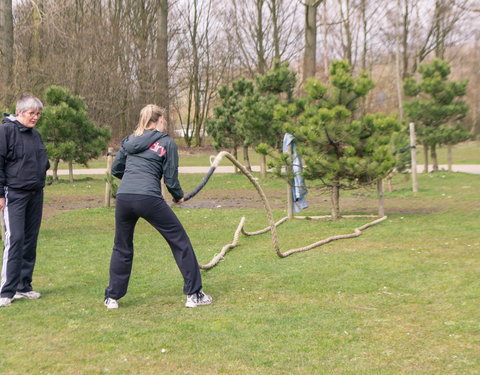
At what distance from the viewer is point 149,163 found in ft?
18.8

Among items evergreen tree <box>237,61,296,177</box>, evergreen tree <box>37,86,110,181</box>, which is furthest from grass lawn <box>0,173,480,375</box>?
evergreen tree <box>37,86,110,181</box>

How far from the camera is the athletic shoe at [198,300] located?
19.3 ft

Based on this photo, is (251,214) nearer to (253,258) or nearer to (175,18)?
(253,258)

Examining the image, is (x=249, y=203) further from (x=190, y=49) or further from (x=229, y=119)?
(x=190, y=49)

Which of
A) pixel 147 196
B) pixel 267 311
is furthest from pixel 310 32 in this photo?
pixel 267 311

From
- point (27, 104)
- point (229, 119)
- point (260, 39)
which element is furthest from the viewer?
point (260, 39)

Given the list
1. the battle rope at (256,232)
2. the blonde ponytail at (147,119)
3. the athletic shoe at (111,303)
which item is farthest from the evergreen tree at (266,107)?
the athletic shoe at (111,303)

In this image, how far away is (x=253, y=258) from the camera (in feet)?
27.5

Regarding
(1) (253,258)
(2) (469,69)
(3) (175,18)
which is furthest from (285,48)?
(1) (253,258)

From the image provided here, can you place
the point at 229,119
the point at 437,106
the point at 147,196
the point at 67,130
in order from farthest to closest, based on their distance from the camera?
1. the point at 229,119
2. the point at 437,106
3. the point at 67,130
4. the point at 147,196

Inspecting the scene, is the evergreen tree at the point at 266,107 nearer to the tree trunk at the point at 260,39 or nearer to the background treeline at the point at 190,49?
the background treeline at the point at 190,49

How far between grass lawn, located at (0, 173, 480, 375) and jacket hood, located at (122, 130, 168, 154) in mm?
1429

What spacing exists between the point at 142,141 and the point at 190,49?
46911mm

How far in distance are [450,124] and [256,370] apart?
2139cm
